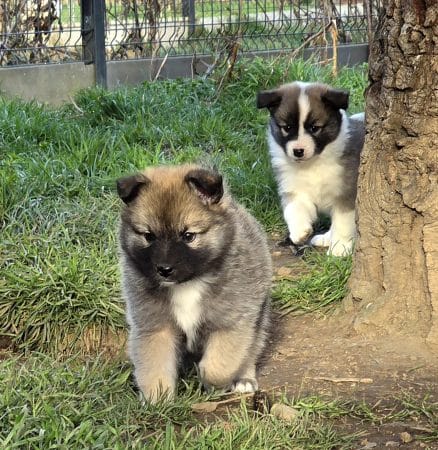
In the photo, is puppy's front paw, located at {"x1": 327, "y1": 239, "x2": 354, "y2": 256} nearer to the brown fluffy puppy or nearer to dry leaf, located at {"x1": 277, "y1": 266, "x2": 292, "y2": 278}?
dry leaf, located at {"x1": 277, "y1": 266, "x2": 292, "y2": 278}

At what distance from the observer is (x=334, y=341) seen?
4562mm

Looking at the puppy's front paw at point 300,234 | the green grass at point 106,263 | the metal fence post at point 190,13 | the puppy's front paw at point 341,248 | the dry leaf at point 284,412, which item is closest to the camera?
the green grass at point 106,263

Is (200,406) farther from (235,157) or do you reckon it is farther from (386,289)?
(235,157)

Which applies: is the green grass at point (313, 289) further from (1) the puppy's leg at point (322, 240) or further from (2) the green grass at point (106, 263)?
(1) the puppy's leg at point (322, 240)

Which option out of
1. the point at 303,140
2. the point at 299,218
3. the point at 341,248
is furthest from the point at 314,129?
the point at 341,248

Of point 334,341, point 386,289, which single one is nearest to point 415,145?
point 386,289

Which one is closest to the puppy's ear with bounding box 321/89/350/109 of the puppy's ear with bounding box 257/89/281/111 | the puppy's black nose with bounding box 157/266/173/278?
the puppy's ear with bounding box 257/89/281/111

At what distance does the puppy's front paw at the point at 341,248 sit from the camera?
5.52 m

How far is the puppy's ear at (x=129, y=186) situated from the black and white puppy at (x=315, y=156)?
81.7 inches

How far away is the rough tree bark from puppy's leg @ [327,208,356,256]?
93 cm

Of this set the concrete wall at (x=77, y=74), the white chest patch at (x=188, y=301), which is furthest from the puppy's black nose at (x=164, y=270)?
the concrete wall at (x=77, y=74)

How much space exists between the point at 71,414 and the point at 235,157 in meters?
3.47

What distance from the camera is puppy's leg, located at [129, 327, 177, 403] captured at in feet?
13.3

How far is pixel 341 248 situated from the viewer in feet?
18.5
